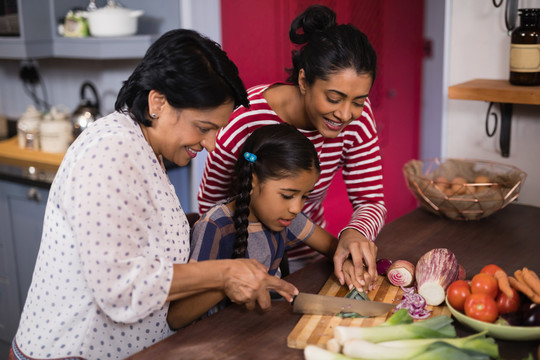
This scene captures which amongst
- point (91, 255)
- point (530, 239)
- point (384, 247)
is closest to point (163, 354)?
point (91, 255)

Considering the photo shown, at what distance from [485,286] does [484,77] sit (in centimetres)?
125

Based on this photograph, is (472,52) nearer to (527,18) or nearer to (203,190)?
(527,18)

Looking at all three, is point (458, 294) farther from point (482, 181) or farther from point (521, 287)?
point (482, 181)

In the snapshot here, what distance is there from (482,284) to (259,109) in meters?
0.79

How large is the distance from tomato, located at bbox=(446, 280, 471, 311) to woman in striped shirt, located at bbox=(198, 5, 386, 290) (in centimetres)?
23

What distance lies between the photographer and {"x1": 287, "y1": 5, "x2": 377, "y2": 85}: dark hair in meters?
1.60

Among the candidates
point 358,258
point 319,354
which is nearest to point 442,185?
point 358,258

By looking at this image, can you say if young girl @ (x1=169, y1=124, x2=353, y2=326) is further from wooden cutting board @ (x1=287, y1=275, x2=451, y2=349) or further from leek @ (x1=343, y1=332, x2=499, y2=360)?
leek @ (x1=343, y1=332, x2=499, y2=360)

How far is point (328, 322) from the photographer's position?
1344 mm

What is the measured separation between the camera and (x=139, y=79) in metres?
1.30

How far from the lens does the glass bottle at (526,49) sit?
2037 millimetres

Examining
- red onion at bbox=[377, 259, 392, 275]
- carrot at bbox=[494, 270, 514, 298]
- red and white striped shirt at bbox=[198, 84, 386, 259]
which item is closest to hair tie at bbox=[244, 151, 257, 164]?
red and white striped shirt at bbox=[198, 84, 386, 259]

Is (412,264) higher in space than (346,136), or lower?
lower

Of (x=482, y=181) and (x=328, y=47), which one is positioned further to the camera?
(x=482, y=181)
